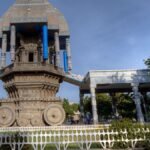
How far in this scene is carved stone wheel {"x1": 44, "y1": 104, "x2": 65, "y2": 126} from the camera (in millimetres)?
27156

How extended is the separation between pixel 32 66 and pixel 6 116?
7135 millimetres

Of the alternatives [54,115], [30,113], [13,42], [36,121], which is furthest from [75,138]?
[13,42]

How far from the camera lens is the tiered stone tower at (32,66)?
90.4 feet

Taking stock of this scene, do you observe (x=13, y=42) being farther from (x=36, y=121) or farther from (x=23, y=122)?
(x=36, y=121)

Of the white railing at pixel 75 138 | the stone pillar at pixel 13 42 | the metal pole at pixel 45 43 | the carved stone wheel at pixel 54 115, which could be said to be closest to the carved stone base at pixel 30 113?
the carved stone wheel at pixel 54 115

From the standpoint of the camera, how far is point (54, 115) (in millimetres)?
27578

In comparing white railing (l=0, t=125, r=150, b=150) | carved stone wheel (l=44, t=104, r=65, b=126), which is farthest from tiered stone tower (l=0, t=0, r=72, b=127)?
white railing (l=0, t=125, r=150, b=150)

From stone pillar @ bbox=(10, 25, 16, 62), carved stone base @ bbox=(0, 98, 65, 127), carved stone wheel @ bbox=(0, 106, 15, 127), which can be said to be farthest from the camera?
stone pillar @ bbox=(10, 25, 16, 62)

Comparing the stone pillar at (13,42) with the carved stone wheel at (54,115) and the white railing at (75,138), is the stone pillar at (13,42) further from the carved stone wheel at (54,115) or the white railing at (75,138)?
the white railing at (75,138)

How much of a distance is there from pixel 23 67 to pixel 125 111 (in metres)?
26.1

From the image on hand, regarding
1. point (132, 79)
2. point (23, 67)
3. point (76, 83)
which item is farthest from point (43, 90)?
point (132, 79)

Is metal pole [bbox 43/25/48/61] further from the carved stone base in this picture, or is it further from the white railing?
the white railing

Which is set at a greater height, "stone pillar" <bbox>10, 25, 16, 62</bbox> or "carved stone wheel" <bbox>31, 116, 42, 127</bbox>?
"stone pillar" <bbox>10, 25, 16, 62</bbox>

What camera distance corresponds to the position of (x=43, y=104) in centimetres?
2848
